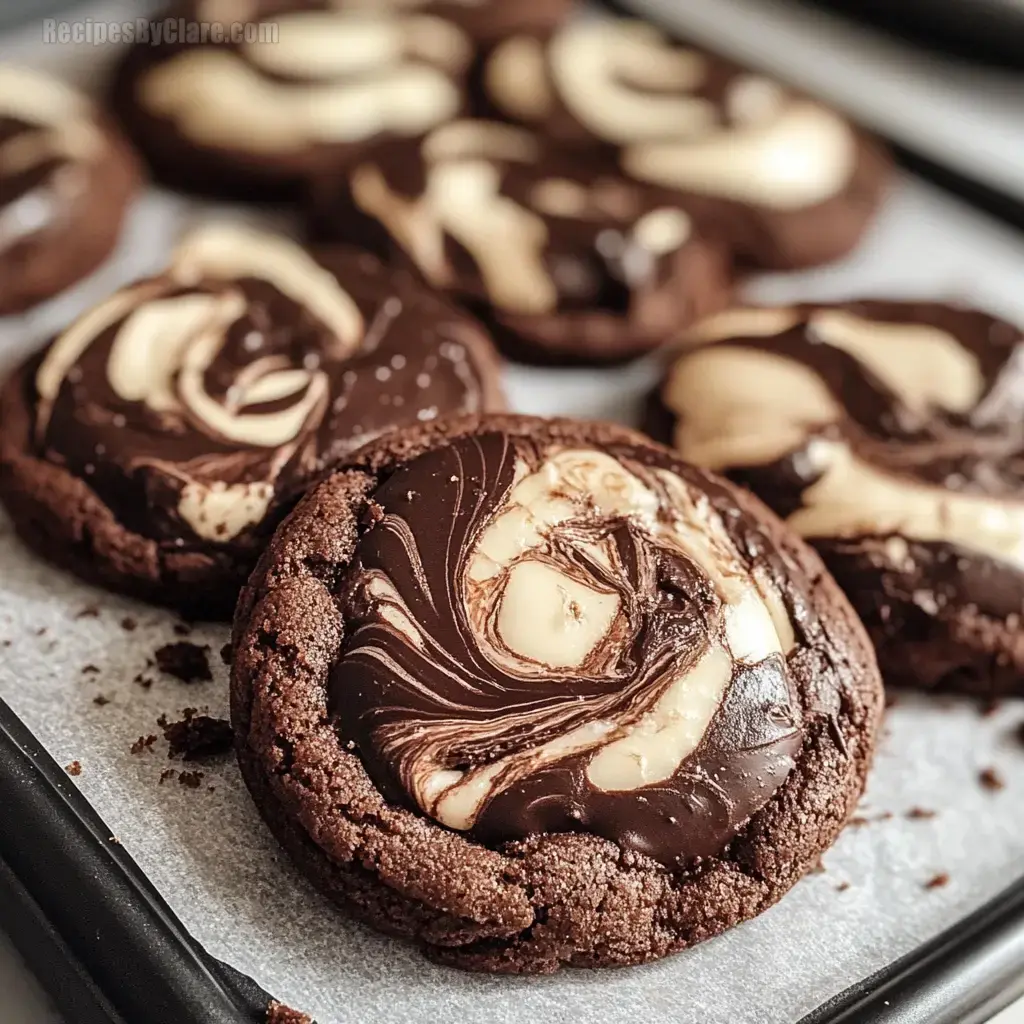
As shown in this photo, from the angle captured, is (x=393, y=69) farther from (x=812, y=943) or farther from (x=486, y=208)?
(x=812, y=943)

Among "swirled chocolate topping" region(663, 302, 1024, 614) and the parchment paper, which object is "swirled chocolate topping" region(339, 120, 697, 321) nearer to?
"swirled chocolate topping" region(663, 302, 1024, 614)

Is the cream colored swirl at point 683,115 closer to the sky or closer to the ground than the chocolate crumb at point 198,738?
closer to the sky

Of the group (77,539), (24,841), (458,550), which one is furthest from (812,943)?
(77,539)

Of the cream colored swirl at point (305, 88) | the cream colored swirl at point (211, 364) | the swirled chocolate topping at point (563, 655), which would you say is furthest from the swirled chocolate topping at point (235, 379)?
the cream colored swirl at point (305, 88)

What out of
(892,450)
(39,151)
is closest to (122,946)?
(892,450)

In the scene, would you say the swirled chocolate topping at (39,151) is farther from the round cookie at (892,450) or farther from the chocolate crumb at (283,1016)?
the chocolate crumb at (283,1016)

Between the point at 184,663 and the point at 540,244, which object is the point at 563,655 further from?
the point at 540,244

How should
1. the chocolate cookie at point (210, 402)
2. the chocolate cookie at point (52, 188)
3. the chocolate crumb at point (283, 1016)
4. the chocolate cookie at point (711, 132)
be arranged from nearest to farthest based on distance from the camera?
the chocolate crumb at point (283, 1016)
the chocolate cookie at point (210, 402)
the chocolate cookie at point (52, 188)
the chocolate cookie at point (711, 132)
